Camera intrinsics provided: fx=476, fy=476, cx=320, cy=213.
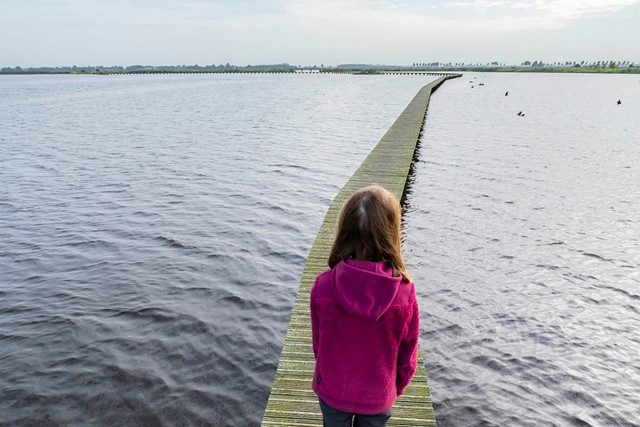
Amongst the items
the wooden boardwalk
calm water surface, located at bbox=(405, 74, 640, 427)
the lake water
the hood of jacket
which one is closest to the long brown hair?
the hood of jacket

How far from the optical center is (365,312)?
2486mm

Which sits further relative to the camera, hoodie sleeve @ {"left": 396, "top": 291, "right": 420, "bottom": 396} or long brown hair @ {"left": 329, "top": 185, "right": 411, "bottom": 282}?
→ hoodie sleeve @ {"left": 396, "top": 291, "right": 420, "bottom": 396}

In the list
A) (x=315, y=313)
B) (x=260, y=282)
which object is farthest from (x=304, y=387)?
(x=260, y=282)

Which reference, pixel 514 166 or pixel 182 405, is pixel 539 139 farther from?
pixel 182 405

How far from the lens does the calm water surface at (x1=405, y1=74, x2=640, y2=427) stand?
6.99 metres

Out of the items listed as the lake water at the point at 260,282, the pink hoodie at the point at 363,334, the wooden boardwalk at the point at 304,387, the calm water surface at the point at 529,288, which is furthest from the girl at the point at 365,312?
the calm water surface at the point at 529,288

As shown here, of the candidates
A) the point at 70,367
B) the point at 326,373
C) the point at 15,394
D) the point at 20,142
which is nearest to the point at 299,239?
the point at 70,367

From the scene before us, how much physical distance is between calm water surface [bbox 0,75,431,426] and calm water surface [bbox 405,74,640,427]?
302 centimetres

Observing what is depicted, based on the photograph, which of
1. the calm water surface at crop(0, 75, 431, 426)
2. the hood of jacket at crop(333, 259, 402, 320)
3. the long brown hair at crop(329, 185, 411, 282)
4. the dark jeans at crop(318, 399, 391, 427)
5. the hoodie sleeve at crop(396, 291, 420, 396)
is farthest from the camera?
the calm water surface at crop(0, 75, 431, 426)

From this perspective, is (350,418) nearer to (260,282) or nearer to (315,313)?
(315,313)

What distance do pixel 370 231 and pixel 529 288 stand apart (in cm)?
863

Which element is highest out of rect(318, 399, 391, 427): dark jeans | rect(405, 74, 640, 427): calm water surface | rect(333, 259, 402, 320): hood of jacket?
rect(333, 259, 402, 320): hood of jacket

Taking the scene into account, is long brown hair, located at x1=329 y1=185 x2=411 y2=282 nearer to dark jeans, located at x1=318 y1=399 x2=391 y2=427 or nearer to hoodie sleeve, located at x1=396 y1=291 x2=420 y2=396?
hoodie sleeve, located at x1=396 y1=291 x2=420 y2=396

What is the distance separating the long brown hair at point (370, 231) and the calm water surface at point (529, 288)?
16.1 ft
